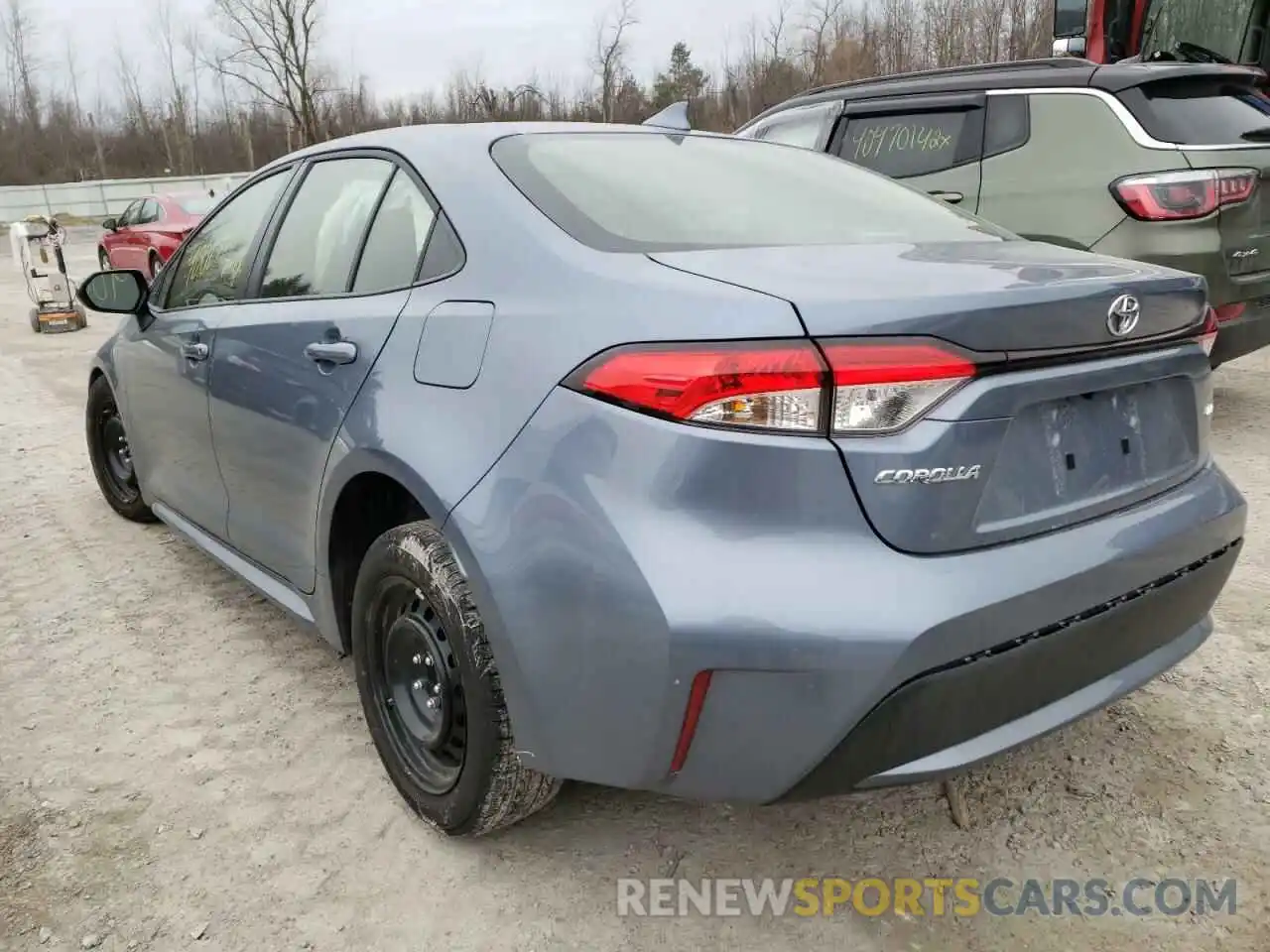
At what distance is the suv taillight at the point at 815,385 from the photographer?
1.60 metres

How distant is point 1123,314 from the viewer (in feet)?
6.00

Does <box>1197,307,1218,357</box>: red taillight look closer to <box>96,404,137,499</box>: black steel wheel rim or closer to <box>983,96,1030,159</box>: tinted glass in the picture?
<box>983,96,1030,159</box>: tinted glass

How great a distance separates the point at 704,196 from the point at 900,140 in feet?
12.2

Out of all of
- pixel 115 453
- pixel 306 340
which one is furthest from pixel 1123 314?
pixel 115 453

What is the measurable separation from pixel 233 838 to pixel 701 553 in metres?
1.42

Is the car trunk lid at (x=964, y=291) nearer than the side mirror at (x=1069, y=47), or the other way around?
the car trunk lid at (x=964, y=291)

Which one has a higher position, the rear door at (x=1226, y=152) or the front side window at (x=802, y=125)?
the front side window at (x=802, y=125)

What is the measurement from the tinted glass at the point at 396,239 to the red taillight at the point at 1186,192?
140 inches

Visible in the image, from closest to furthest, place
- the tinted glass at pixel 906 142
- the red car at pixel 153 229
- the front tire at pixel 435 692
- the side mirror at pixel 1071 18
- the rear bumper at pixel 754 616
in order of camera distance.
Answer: the rear bumper at pixel 754 616 → the front tire at pixel 435 692 → the tinted glass at pixel 906 142 → the side mirror at pixel 1071 18 → the red car at pixel 153 229

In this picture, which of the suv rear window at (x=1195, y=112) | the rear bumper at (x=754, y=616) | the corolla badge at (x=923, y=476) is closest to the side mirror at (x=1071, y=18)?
the suv rear window at (x=1195, y=112)

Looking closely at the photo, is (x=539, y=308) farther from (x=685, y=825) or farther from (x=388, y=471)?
(x=685, y=825)

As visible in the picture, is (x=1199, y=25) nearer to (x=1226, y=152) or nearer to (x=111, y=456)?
(x=1226, y=152)

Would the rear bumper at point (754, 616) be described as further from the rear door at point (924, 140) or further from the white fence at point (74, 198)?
the white fence at point (74, 198)

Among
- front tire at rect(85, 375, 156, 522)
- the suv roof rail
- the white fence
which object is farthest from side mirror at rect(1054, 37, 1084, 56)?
the white fence
